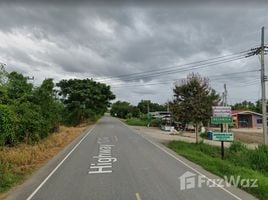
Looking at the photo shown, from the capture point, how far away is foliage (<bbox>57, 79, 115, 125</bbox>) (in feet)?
184

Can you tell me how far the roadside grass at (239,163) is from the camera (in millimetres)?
10258

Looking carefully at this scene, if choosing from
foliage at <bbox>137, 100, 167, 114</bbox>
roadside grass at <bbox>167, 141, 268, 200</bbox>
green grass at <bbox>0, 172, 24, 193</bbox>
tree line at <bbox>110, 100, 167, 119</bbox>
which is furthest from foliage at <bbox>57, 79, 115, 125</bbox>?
foliage at <bbox>137, 100, 167, 114</bbox>

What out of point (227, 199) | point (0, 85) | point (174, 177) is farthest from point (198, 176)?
point (0, 85)

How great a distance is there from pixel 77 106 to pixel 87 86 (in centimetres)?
456

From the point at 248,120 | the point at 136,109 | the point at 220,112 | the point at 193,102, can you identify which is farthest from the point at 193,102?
the point at 136,109

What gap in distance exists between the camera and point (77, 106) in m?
55.6

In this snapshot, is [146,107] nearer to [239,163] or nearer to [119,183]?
[239,163]

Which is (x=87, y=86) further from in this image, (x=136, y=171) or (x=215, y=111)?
(x=136, y=171)

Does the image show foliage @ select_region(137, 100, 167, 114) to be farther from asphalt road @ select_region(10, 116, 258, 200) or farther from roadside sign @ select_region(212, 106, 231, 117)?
asphalt road @ select_region(10, 116, 258, 200)

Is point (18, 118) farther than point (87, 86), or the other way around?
point (87, 86)

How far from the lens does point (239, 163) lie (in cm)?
1761

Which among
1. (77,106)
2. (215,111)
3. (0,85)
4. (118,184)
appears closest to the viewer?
(118,184)

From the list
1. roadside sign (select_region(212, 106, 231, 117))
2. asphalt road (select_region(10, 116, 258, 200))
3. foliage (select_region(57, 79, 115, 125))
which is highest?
foliage (select_region(57, 79, 115, 125))

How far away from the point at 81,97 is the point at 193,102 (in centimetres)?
3436
